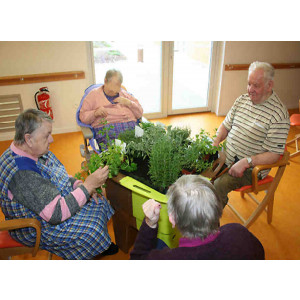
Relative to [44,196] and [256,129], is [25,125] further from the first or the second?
[256,129]

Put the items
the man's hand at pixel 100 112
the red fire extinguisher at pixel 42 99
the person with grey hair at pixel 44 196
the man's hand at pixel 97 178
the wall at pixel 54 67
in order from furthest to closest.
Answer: the red fire extinguisher at pixel 42 99 < the wall at pixel 54 67 < the man's hand at pixel 100 112 < the man's hand at pixel 97 178 < the person with grey hair at pixel 44 196

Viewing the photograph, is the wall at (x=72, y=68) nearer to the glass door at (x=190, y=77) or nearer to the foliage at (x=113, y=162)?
the glass door at (x=190, y=77)

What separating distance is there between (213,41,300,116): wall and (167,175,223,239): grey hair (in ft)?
14.0

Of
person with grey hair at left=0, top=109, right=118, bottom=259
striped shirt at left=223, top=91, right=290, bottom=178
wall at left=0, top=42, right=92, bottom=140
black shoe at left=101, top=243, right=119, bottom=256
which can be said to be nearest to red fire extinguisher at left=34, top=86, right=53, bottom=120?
wall at left=0, top=42, right=92, bottom=140

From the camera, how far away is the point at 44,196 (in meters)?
1.53

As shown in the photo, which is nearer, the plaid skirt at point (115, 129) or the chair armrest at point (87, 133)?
the chair armrest at point (87, 133)

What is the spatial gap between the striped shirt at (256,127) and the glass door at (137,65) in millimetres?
2607

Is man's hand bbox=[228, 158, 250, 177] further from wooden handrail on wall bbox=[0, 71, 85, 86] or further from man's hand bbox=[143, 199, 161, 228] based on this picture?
wooden handrail on wall bbox=[0, 71, 85, 86]

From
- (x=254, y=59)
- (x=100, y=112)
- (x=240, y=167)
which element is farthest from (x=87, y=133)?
(x=254, y=59)

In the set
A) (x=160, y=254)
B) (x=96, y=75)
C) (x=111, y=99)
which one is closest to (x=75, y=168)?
(x=111, y=99)

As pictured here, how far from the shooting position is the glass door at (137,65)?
14.6ft

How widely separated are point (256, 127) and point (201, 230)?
54.7 inches

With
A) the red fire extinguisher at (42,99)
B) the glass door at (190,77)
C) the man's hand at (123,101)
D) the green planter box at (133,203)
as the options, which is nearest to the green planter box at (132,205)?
the green planter box at (133,203)

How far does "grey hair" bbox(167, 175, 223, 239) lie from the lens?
A: 1.07 metres
